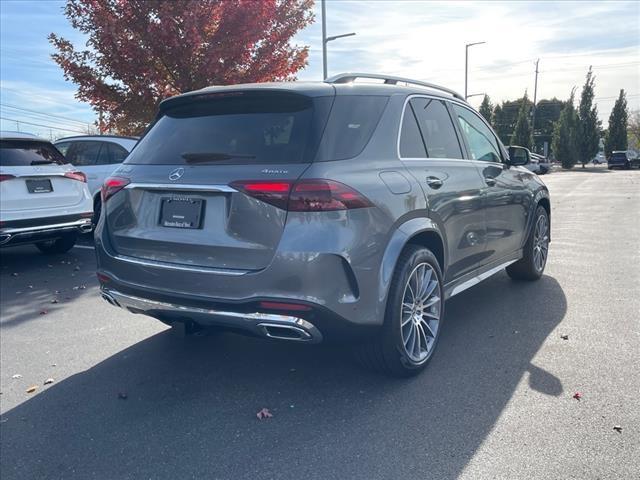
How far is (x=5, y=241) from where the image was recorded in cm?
690

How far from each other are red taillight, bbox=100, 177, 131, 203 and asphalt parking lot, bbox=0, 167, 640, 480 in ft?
4.10

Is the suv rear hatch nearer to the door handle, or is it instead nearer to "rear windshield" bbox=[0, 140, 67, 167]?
"rear windshield" bbox=[0, 140, 67, 167]

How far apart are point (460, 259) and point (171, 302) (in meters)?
2.17

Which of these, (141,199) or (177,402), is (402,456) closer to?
(177,402)

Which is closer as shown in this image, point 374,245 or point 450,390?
point 374,245

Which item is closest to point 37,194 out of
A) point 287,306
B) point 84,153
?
point 84,153

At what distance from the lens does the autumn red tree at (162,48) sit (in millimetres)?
11703

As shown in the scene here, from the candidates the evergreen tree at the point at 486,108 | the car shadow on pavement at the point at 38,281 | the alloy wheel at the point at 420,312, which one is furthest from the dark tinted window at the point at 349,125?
the evergreen tree at the point at 486,108

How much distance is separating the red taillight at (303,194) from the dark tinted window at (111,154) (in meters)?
7.46

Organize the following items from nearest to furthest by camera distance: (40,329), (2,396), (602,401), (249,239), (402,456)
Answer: (402,456) < (249,239) < (602,401) < (2,396) < (40,329)

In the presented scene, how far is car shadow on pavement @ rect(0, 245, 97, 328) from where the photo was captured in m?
5.69

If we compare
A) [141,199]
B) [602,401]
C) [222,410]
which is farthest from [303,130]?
[602,401]

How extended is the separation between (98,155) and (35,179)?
2803mm

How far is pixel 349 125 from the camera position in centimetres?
335
